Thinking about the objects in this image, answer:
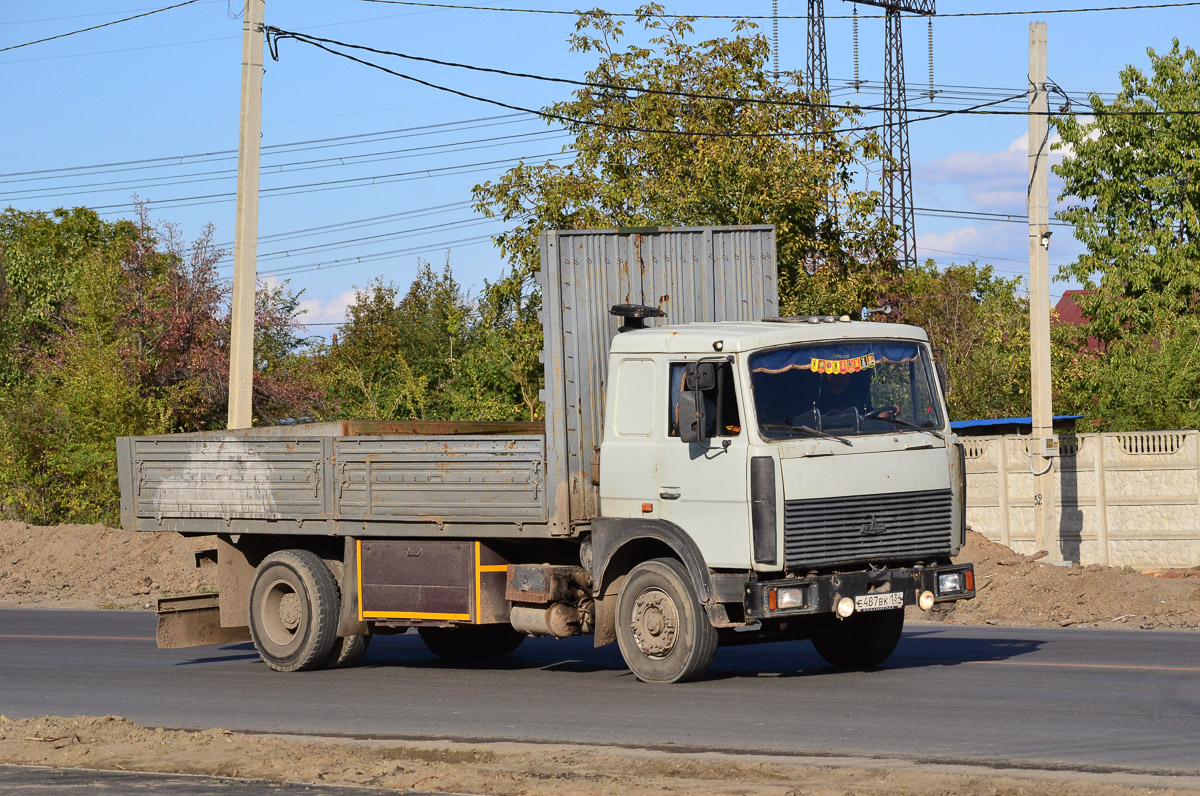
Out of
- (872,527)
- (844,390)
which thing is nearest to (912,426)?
(844,390)

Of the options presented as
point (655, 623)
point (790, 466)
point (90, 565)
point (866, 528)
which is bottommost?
point (90, 565)

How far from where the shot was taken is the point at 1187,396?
23.7 m

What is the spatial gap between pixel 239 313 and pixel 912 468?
1042 centimetres

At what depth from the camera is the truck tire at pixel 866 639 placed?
12031mm

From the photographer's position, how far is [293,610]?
13.4m

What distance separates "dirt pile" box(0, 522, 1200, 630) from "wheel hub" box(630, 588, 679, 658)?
2.09 meters

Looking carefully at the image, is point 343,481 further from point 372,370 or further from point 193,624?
point 372,370

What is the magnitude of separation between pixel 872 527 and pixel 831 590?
615 millimetres

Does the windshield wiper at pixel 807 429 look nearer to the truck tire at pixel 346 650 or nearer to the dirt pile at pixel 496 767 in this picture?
the dirt pile at pixel 496 767

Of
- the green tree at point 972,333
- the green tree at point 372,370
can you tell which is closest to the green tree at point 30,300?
the green tree at point 372,370

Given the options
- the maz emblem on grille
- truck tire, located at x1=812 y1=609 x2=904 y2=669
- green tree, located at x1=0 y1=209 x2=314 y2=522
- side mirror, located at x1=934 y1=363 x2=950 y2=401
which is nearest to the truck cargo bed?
the maz emblem on grille

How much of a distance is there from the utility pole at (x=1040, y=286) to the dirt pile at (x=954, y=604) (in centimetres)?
109

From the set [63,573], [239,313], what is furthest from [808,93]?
[63,573]

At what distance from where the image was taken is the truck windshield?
1083cm
